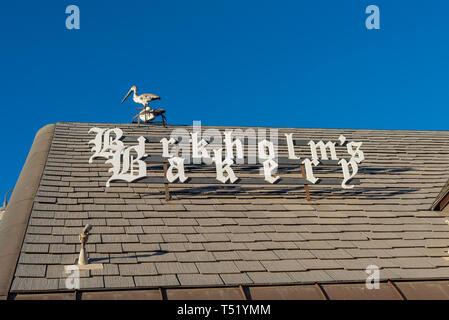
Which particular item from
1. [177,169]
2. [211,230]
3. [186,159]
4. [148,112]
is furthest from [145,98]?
[211,230]

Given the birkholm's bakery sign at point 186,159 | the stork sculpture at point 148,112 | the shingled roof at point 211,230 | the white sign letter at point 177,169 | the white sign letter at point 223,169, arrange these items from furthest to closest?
the stork sculpture at point 148,112 < the white sign letter at point 223,169 < the birkholm's bakery sign at point 186,159 < the white sign letter at point 177,169 < the shingled roof at point 211,230

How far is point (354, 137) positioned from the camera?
13.3 metres

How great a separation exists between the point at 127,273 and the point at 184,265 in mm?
804

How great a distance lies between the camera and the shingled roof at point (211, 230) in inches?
249

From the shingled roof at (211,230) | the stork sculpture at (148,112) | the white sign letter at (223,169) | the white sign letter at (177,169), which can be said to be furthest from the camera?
the stork sculpture at (148,112)

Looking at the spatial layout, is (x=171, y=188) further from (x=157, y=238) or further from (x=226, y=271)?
(x=226, y=271)

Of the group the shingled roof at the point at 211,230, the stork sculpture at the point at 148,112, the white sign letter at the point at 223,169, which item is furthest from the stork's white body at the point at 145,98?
the white sign letter at the point at 223,169

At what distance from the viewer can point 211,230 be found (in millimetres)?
7762

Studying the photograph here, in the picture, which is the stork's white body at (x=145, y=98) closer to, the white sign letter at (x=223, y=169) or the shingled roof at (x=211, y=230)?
the shingled roof at (x=211, y=230)

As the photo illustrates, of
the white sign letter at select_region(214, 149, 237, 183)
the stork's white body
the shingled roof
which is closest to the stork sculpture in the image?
the stork's white body

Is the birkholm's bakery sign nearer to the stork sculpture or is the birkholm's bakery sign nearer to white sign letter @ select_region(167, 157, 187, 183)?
white sign letter @ select_region(167, 157, 187, 183)

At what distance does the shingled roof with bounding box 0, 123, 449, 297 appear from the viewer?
6.33 meters

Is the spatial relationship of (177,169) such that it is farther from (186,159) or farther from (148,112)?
(148,112)
